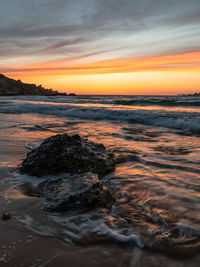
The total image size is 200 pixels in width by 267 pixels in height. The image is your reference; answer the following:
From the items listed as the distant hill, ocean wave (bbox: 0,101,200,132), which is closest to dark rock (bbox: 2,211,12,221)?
ocean wave (bbox: 0,101,200,132)

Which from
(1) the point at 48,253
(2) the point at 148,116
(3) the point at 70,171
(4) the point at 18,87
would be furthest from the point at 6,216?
(4) the point at 18,87

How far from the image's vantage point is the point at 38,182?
99.4 inches

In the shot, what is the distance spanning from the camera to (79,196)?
194 cm

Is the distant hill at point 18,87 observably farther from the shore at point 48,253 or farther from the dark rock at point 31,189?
the shore at point 48,253

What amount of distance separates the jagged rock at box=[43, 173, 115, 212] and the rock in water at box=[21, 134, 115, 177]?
60cm

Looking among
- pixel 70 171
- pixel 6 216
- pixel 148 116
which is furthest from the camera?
pixel 148 116

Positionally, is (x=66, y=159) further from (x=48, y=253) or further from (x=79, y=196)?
(x=48, y=253)

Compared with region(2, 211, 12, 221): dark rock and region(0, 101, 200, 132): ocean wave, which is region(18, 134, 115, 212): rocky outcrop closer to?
region(2, 211, 12, 221): dark rock

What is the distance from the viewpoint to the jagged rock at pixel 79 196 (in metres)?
1.90

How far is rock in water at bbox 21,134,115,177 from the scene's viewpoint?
275 cm

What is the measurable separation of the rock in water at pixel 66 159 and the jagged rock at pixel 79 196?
60 cm

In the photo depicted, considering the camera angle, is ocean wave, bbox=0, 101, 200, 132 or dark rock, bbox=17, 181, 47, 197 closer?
dark rock, bbox=17, 181, 47, 197

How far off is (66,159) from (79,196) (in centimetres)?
92

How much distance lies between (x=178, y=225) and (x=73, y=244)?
32.9 inches
